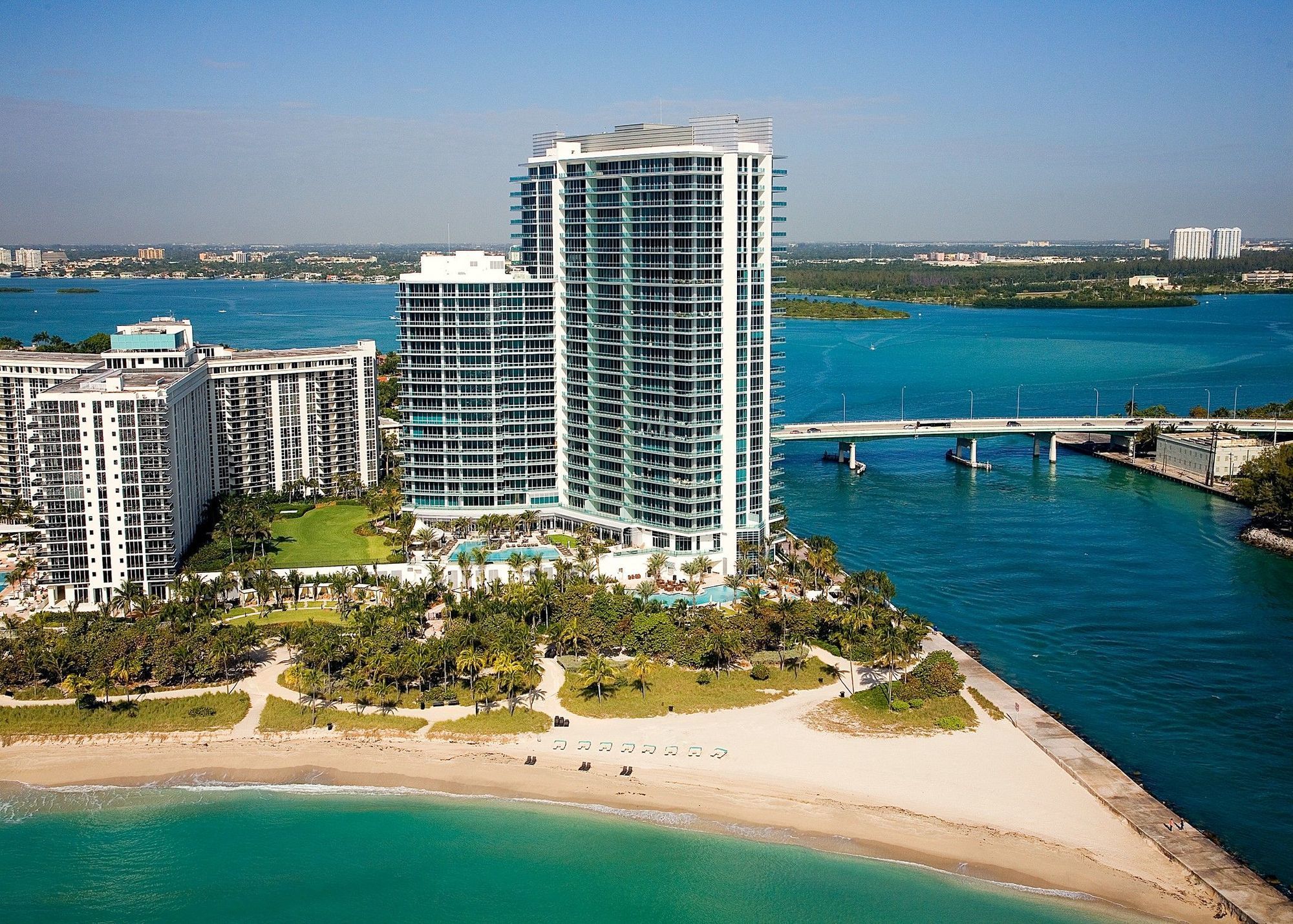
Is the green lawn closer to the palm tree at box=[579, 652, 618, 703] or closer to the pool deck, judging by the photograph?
the palm tree at box=[579, 652, 618, 703]

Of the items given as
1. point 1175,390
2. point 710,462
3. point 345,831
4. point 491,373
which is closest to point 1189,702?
point 710,462

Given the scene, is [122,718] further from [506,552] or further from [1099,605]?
[1099,605]

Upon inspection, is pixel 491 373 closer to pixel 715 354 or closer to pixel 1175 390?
pixel 715 354

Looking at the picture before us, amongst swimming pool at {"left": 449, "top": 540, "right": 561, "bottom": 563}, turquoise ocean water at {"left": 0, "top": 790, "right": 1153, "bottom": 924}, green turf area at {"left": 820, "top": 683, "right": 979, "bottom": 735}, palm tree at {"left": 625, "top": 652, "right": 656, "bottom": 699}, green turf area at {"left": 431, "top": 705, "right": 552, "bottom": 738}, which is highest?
swimming pool at {"left": 449, "top": 540, "right": 561, "bottom": 563}

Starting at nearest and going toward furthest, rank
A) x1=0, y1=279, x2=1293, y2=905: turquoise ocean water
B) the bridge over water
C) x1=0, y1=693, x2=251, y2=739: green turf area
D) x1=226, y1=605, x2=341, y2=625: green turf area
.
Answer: x1=0, y1=279, x2=1293, y2=905: turquoise ocean water
x1=0, y1=693, x2=251, y2=739: green turf area
x1=226, y1=605, x2=341, y2=625: green turf area
the bridge over water

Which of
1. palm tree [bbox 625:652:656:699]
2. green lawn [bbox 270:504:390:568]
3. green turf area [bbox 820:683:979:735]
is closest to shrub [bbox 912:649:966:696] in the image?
green turf area [bbox 820:683:979:735]

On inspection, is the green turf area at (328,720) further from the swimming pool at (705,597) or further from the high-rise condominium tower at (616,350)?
the high-rise condominium tower at (616,350)
